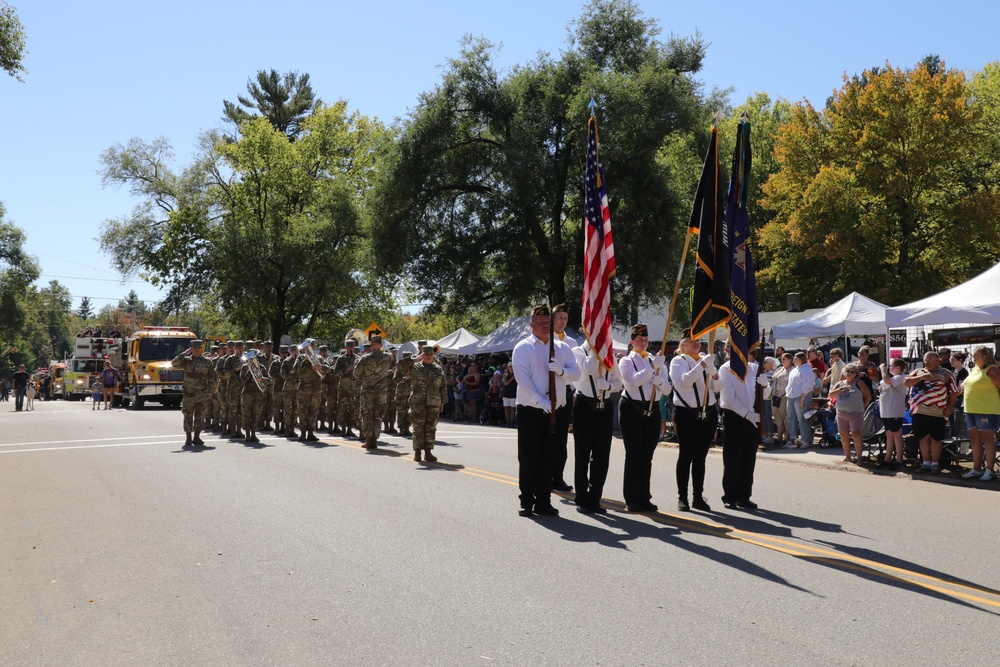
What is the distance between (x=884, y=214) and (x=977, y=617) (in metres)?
34.7

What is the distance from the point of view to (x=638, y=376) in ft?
32.5

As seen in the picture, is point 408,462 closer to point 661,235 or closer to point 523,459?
point 523,459

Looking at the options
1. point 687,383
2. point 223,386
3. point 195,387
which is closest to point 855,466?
point 687,383

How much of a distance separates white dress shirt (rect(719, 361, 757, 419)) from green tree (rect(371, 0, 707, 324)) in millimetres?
20691

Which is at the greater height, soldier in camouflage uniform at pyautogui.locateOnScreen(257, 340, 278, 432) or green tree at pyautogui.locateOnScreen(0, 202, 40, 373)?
green tree at pyautogui.locateOnScreen(0, 202, 40, 373)

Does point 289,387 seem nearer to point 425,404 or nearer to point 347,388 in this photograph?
point 347,388

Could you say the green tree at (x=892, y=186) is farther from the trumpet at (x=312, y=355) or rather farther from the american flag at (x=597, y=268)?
the american flag at (x=597, y=268)

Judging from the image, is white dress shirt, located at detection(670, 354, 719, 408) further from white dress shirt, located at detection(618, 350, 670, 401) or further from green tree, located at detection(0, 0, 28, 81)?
green tree, located at detection(0, 0, 28, 81)

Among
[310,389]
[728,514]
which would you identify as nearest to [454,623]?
[728,514]

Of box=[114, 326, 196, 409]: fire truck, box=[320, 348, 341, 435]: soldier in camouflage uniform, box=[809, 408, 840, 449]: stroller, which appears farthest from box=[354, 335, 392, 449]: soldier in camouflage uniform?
box=[114, 326, 196, 409]: fire truck

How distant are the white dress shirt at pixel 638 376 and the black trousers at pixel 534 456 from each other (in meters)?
0.94

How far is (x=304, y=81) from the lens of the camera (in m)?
62.0

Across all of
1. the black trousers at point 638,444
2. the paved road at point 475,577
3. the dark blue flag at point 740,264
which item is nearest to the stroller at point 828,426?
the paved road at point 475,577

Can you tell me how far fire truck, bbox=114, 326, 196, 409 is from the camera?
119 feet
